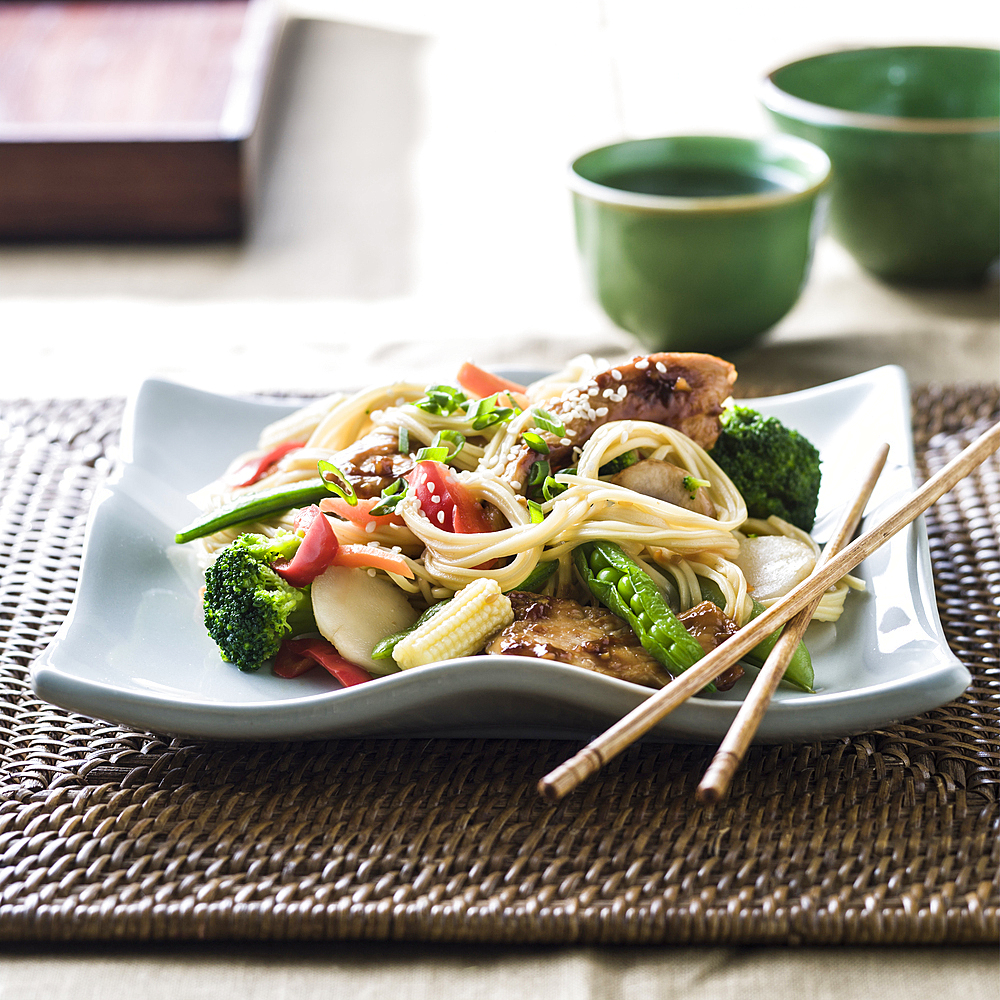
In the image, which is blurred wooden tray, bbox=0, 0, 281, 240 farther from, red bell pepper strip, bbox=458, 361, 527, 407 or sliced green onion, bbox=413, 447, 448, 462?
sliced green onion, bbox=413, 447, 448, 462

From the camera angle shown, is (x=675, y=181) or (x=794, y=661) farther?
(x=675, y=181)

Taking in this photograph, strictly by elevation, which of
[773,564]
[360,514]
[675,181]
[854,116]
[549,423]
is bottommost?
[773,564]

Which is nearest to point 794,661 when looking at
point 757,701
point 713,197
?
point 757,701

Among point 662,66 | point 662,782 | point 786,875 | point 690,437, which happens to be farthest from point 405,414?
point 662,66

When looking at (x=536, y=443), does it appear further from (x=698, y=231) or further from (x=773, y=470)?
(x=698, y=231)

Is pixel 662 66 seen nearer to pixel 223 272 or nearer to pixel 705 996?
pixel 223 272

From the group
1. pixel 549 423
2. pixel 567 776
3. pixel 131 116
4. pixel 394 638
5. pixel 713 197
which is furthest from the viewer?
pixel 131 116

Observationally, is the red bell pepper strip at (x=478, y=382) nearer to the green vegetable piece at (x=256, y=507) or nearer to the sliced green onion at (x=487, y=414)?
the sliced green onion at (x=487, y=414)
